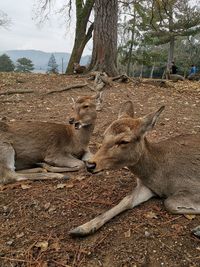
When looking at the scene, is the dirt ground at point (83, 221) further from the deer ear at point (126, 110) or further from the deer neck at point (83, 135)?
the deer ear at point (126, 110)

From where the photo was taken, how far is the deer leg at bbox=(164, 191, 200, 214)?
370 cm

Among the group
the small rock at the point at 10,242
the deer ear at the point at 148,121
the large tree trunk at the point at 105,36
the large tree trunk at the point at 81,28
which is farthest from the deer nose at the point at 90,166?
the large tree trunk at the point at 81,28

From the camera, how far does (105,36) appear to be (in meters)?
11.2

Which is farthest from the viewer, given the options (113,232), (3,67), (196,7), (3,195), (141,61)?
(3,67)

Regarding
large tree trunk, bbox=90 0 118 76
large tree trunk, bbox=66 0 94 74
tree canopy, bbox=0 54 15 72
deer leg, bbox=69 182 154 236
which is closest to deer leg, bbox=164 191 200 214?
deer leg, bbox=69 182 154 236

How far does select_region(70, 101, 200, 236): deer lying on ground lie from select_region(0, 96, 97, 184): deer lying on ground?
1416mm

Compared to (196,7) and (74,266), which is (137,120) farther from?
(196,7)

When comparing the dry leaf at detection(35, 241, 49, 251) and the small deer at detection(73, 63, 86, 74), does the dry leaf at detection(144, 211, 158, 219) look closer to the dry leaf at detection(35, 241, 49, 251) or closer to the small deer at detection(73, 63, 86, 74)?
the dry leaf at detection(35, 241, 49, 251)

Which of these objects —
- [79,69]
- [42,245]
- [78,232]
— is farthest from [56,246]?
[79,69]

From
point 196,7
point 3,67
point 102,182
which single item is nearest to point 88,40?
point 102,182

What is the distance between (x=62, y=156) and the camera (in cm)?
552

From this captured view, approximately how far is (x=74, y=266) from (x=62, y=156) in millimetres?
2621

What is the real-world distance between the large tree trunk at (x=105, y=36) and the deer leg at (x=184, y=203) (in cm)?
812

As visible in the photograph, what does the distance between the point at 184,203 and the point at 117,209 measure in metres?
0.73
